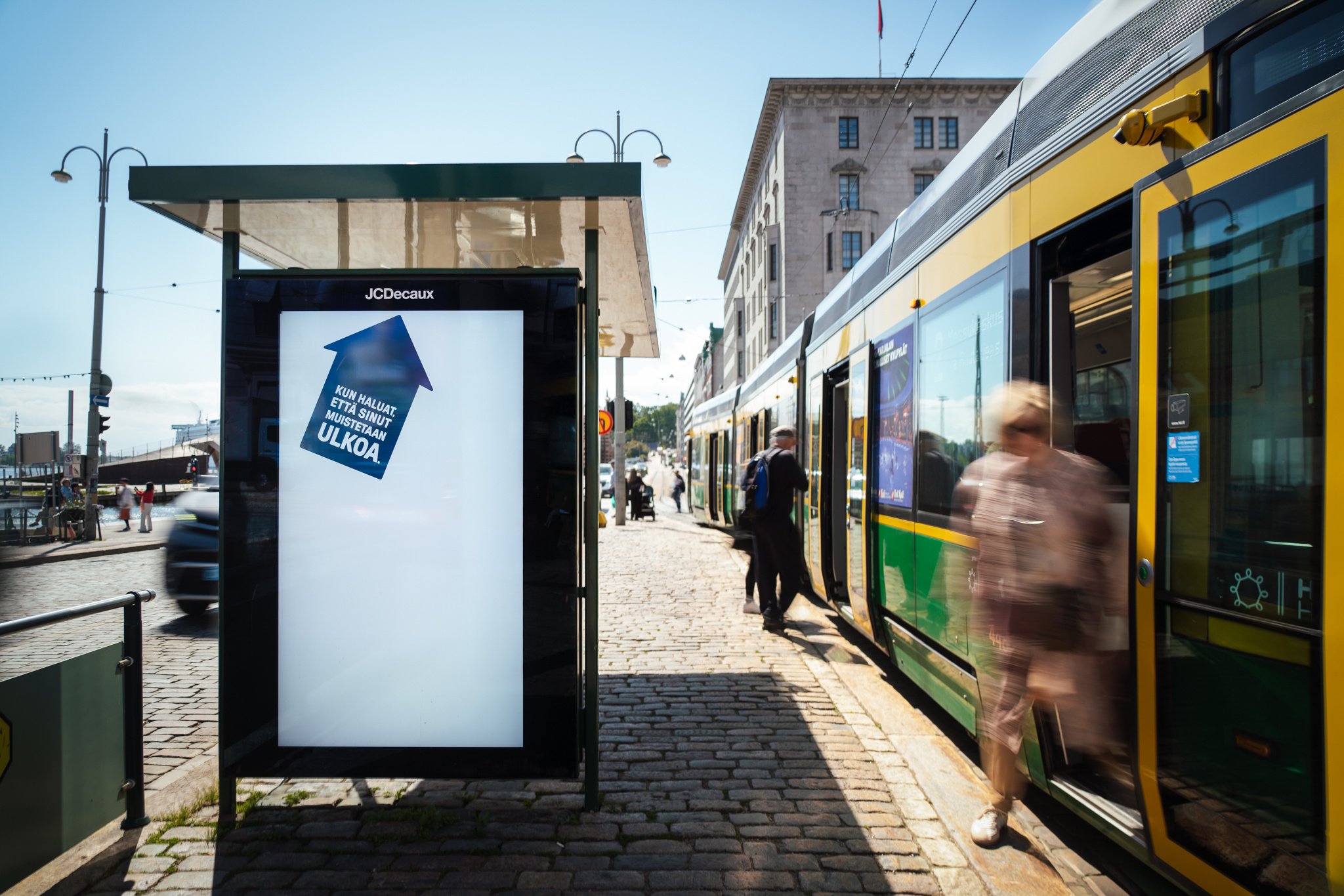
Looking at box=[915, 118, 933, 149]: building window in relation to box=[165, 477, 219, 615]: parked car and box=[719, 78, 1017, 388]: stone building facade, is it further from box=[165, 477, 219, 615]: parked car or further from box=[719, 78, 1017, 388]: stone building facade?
box=[165, 477, 219, 615]: parked car

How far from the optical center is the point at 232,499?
3.76 meters

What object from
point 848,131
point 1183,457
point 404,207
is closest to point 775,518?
point 404,207

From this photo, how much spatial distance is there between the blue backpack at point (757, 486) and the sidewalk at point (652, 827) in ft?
8.14

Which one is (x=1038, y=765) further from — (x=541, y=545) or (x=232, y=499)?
(x=232, y=499)

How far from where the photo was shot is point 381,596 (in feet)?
12.5

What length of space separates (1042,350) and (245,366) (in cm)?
352

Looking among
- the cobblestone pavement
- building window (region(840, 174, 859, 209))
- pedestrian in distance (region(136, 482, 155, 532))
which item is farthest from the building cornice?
the cobblestone pavement

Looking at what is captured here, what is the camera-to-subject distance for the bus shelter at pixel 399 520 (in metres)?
3.77

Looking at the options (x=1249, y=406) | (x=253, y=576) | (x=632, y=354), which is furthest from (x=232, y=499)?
(x=632, y=354)

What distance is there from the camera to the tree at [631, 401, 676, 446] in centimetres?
15312

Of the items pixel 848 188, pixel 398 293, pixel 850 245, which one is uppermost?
pixel 848 188

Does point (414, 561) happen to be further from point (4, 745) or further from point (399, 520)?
point (4, 745)

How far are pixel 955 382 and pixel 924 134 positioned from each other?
49.2 metres

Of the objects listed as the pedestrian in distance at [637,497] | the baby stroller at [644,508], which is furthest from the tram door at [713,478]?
the baby stroller at [644,508]
